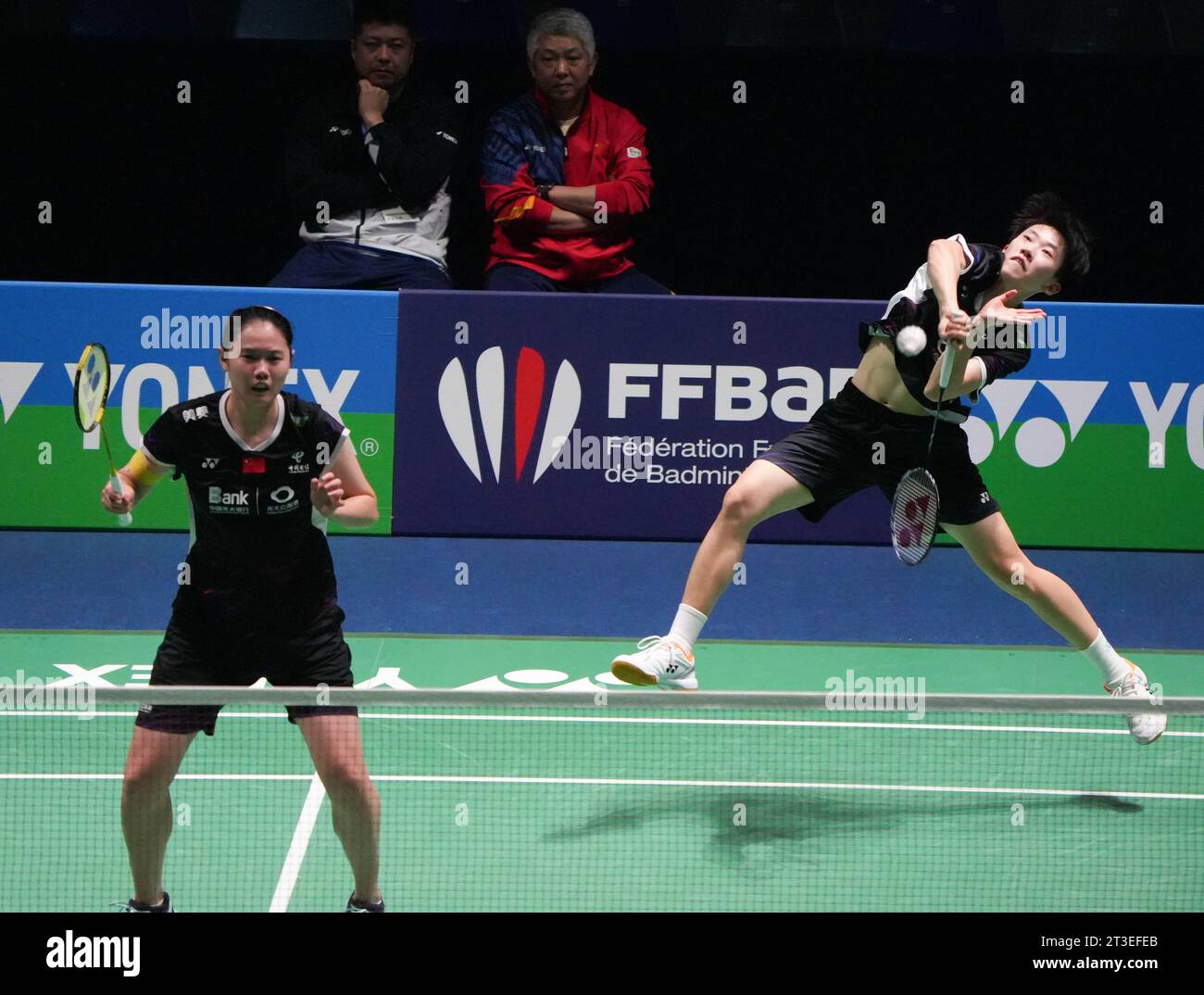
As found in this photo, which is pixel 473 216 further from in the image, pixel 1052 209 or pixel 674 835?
pixel 674 835

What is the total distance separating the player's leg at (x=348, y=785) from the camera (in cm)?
393

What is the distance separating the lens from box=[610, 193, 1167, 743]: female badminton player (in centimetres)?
520

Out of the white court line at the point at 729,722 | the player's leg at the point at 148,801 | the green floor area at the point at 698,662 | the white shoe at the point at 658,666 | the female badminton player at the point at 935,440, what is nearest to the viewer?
the player's leg at the point at 148,801

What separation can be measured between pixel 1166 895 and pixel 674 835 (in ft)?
4.55

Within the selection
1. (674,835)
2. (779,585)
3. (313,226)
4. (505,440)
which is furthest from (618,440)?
(674,835)

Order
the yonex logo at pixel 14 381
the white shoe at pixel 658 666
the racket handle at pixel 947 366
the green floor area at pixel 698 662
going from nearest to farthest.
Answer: the white shoe at pixel 658 666 < the racket handle at pixel 947 366 < the green floor area at pixel 698 662 < the yonex logo at pixel 14 381

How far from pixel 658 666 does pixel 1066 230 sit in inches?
77.8

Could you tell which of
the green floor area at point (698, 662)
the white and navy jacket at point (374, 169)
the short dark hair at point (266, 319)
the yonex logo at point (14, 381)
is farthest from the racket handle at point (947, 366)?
the yonex logo at point (14, 381)

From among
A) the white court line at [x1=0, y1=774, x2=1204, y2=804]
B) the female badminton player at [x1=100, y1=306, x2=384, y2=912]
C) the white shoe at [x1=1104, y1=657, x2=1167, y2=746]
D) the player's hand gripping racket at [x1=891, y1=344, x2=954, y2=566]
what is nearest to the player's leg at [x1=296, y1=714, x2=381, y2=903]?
the female badminton player at [x1=100, y1=306, x2=384, y2=912]

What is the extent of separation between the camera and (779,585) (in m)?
7.49

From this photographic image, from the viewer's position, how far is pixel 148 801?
3932mm

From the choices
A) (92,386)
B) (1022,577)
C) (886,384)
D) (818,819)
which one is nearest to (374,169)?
(92,386)

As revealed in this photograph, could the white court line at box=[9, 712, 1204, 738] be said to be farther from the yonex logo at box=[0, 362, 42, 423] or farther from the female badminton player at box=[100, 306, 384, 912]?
the yonex logo at box=[0, 362, 42, 423]

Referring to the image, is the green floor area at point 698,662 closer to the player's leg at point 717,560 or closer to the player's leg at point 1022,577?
the player's leg at point 1022,577
